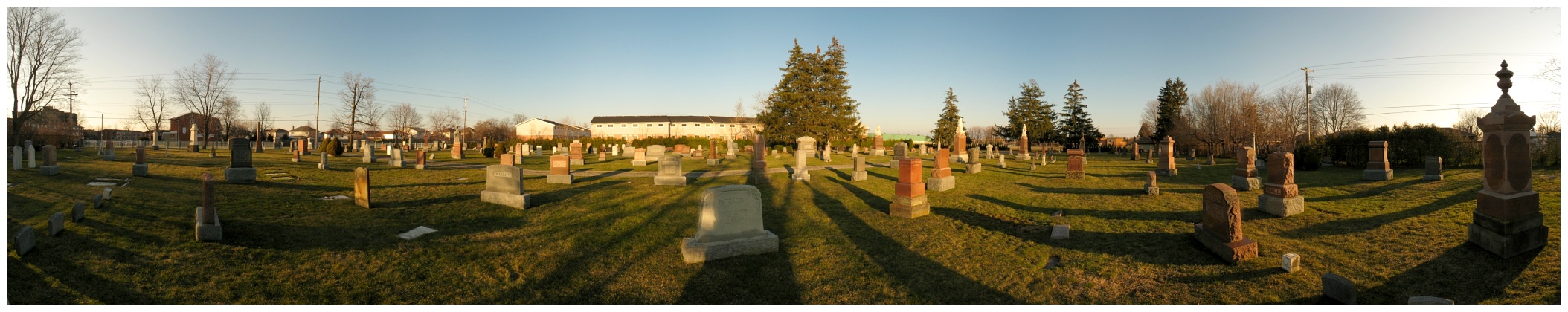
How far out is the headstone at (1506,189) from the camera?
17.5ft

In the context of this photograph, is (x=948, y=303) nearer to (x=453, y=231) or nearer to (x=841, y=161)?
(x=453, y=231)

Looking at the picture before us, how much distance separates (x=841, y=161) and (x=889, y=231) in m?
19.0

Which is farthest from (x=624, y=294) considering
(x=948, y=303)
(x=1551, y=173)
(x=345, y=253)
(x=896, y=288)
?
(x=1551, y=173)

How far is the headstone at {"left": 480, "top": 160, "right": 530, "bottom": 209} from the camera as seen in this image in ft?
33.0

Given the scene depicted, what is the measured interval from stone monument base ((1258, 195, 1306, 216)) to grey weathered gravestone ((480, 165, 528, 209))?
41.0 feet

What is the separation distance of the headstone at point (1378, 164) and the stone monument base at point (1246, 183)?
3242 mm

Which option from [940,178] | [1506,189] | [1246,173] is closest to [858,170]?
[940,178]

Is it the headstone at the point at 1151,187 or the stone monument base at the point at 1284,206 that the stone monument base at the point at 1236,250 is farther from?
the headstone at the point at 1151,187

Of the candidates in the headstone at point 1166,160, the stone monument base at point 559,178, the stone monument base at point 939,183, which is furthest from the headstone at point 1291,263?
the stone monument base at point 559,178

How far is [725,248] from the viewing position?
625 cm

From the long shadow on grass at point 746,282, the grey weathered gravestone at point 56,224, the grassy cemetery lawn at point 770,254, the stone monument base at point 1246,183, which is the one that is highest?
the stone monument base at point 1246,183

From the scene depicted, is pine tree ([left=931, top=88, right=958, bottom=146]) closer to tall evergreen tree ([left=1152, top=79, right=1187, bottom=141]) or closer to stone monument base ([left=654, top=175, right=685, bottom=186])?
tall evergreen tree ([left=1152, top=79, right=1187, bottom=141])

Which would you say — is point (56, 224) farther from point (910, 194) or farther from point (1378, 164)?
point (1378, 164)

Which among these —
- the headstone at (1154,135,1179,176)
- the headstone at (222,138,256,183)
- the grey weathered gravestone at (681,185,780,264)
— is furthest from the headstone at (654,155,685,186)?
the headstone at (1154,135,1179,176)
